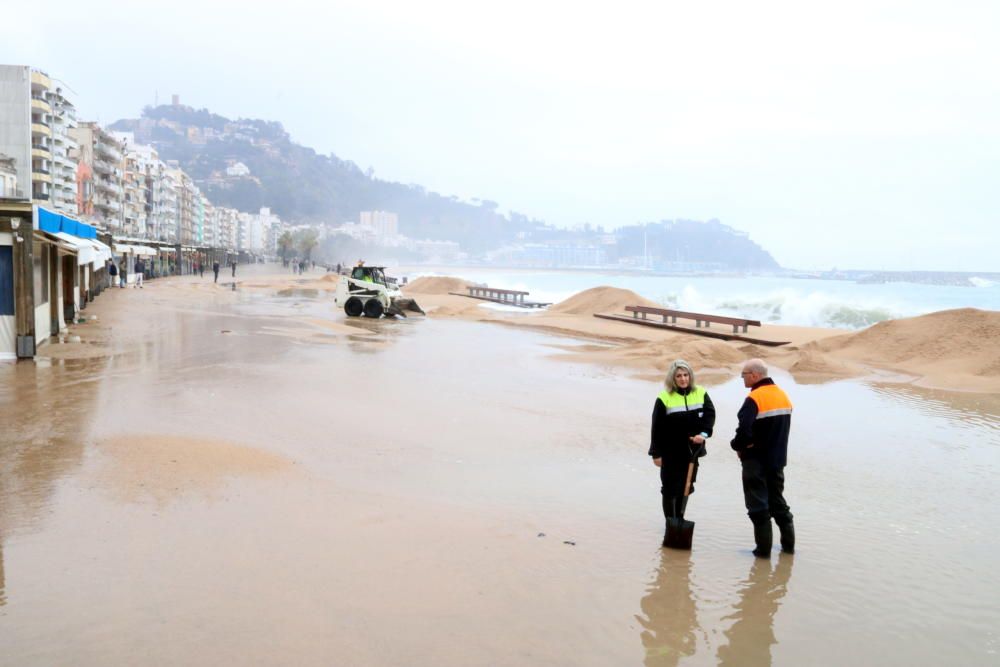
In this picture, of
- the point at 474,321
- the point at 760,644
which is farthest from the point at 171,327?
the point at 760,644

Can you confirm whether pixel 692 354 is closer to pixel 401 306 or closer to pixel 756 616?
pixel 756 616

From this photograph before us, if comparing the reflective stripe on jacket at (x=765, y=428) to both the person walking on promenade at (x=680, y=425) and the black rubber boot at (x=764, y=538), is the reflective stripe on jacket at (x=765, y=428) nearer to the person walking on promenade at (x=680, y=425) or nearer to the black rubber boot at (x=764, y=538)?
the person walking on promenade at (x=680, y=425)

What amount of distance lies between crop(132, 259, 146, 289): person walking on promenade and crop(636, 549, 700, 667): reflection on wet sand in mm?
42807

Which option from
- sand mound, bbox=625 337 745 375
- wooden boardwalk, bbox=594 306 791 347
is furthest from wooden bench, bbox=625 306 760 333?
sand mound, bbox=625 337 745 375

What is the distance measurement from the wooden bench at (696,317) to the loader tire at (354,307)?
35.0ft

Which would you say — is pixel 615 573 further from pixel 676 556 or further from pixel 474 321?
pixel 474 321

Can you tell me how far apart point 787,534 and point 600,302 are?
99.3ft

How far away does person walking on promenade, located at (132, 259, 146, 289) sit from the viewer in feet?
146

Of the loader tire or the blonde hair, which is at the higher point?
the blonde hair

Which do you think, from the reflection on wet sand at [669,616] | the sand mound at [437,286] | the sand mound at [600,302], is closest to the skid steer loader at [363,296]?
the sand mound at [600,302]

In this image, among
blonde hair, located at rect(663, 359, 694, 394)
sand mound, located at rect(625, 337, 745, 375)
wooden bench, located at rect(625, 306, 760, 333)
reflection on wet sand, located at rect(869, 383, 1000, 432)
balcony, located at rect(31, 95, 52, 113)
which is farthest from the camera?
balcony, located at rect(31, 95, 52, 113)

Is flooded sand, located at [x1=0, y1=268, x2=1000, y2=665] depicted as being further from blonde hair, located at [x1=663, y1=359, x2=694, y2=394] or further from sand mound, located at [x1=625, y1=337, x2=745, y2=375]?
sand mound, located at [x1=625, y1=337, x2=745, y2=375]

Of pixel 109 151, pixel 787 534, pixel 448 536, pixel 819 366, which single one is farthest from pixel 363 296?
pixel 109 151

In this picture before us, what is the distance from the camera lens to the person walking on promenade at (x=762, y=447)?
5598 millimetres
